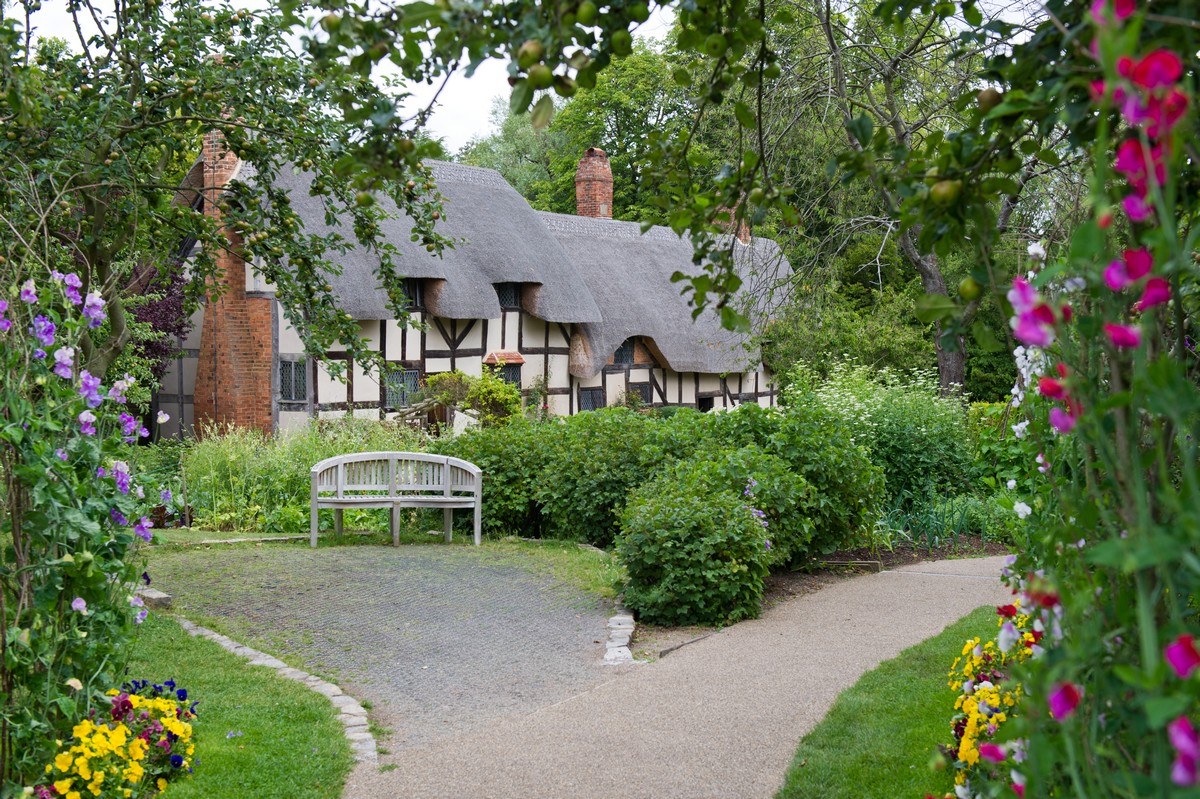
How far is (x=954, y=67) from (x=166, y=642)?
8.98 m

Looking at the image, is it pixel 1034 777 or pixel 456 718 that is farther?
pixel 456 718

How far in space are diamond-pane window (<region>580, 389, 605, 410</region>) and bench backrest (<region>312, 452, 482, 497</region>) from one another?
10.4m

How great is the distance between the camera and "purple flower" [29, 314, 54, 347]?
3459mm

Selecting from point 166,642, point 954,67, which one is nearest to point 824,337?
point 954,67

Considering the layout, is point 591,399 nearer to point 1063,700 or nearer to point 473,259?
point 473,259

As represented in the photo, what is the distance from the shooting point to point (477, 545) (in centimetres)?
1029

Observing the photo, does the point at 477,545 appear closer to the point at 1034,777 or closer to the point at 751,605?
the point at 751,605

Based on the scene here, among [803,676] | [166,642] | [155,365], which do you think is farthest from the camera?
[155,365]

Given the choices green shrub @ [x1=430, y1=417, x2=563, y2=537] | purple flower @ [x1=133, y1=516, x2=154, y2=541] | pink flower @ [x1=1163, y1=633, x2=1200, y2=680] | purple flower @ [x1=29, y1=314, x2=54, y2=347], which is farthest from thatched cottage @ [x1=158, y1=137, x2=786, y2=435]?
pink flower @ [x1=1163, y1=633, x2=1200, y2=680]

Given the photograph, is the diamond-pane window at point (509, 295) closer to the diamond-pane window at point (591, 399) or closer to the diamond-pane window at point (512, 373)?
the diamond-pane window at point (512, 373)

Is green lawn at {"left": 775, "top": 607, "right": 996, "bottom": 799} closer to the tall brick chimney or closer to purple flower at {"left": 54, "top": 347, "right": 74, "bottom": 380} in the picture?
purple flower at {"left": 54, "top": 347, "right": 74, "bottom": 380}

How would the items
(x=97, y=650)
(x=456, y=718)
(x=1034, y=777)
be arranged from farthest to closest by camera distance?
(x=456, y=718) < (x=97, y=650) < (x=1034, y=777)

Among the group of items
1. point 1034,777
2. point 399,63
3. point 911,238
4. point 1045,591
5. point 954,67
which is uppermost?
point 954,67

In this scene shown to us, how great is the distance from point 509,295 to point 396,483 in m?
9.50
